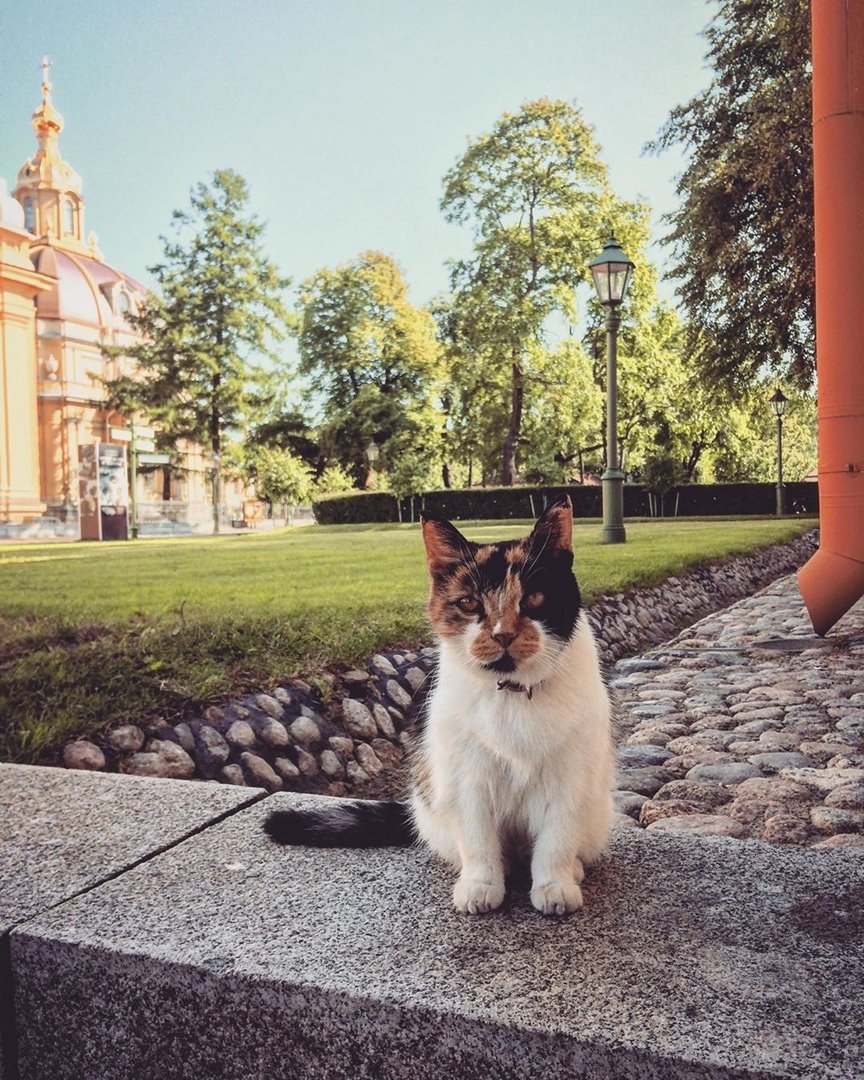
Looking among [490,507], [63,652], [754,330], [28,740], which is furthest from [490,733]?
[490,507]

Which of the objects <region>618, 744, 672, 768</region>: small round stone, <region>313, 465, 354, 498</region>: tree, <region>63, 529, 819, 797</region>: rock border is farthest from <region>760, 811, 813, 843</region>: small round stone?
<region>313, 465, 354, 498</region>: tree

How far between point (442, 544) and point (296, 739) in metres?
2.12

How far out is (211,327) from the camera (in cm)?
1252

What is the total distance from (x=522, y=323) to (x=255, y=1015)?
31.5 ft

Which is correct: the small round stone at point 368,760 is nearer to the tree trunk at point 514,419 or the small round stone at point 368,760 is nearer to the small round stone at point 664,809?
the small round stone at point 664,809

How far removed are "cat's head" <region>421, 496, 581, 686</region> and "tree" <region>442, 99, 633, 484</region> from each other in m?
8.88

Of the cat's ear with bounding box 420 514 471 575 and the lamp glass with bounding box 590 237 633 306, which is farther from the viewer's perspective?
the lamp glass with bounding box 590 237 633 306

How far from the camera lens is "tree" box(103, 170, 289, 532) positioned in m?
11.9

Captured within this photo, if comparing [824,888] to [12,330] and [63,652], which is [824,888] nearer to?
[63,652]

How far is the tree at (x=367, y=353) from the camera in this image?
A: 12.4 m

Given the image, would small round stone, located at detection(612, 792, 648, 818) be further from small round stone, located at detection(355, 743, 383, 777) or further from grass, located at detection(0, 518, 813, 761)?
grass, located at detection(0, 518, 813, 761)

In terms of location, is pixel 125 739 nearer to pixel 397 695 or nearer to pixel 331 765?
pixel 331 765

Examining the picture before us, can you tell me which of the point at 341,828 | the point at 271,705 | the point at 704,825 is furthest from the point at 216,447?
the point at 341,828

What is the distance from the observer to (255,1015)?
1147 millimetres
